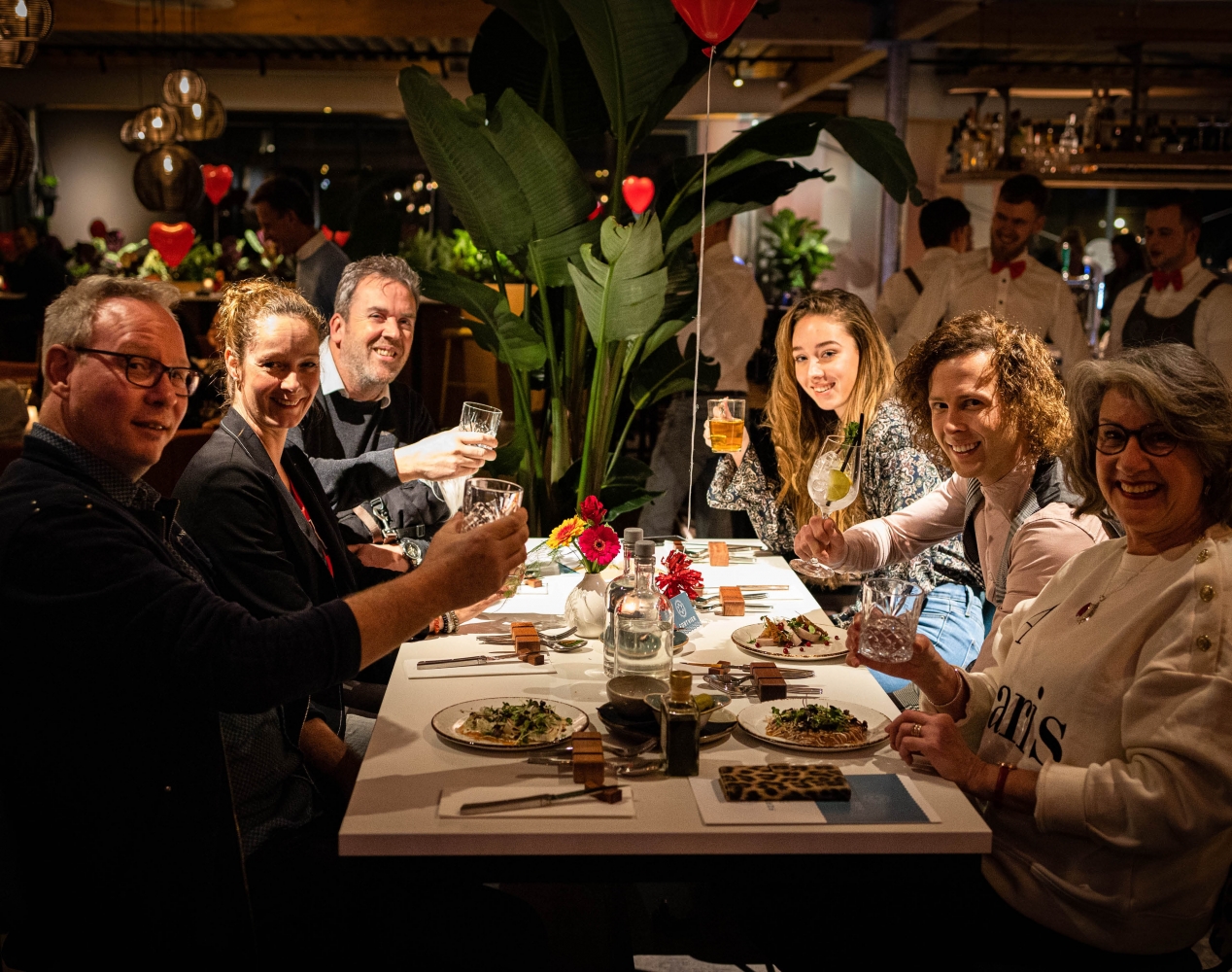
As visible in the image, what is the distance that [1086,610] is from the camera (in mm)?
1783

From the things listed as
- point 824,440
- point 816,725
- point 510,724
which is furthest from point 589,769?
point 824,440

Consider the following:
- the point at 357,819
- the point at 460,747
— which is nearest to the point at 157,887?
the point at 357,819

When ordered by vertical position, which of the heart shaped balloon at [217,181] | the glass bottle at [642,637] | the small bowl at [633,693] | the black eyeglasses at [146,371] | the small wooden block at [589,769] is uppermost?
the heart shaped balloon at [217,181]

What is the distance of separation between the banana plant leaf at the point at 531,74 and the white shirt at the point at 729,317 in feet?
5.92

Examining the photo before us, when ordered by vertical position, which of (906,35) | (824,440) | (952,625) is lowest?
(952,625)

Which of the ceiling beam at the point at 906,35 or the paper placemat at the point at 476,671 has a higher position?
the ceiling beam at the point at 906,35

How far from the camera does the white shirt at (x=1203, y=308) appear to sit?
17.2 feet

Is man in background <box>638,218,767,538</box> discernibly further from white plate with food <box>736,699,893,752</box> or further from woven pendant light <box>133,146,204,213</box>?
woven pendant light <box>133,146,204,213</box>

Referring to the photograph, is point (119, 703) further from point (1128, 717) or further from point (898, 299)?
point (898, 299)

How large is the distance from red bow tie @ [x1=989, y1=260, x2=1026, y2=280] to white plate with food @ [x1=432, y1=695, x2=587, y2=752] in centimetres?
437

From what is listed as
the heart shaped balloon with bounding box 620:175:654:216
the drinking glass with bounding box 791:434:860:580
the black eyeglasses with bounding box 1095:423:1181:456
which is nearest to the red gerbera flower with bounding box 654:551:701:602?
the drinking glass with bounding box 791:434:860:580

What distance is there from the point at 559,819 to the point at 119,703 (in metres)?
0.62

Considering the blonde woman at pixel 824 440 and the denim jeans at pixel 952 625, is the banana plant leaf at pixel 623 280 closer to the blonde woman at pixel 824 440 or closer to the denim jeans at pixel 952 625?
the blonde woman at pixel 824 440

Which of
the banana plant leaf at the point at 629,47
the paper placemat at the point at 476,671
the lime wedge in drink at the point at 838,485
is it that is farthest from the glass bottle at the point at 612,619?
the banana plant leaf at the point at 629,47
